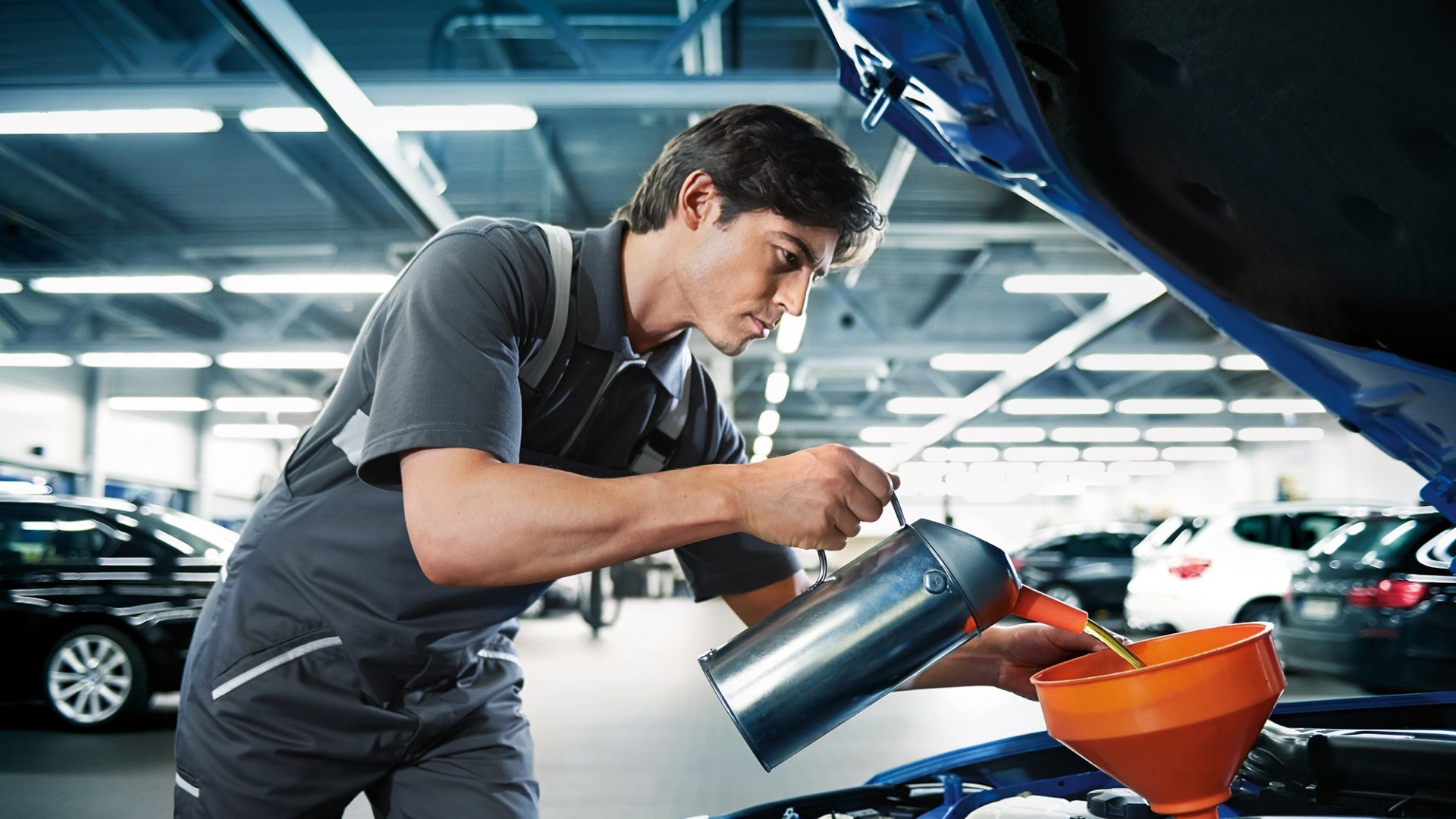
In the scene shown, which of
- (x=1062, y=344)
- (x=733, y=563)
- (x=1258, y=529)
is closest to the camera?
(x=733, y=563)

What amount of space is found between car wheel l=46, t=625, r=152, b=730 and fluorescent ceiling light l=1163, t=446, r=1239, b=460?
23.5 meters

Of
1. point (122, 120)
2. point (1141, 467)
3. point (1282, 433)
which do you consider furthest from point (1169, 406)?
point (122, 120)

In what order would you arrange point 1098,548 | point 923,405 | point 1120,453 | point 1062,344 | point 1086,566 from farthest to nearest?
1. point 1120,453
2. point 923,405
3. point 1098,548
4. point 1086,566
5. point 1062,344

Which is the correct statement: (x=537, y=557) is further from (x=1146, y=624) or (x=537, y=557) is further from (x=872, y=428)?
(x=872, y=428)

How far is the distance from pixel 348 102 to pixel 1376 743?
520cm

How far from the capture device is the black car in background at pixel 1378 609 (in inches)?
191

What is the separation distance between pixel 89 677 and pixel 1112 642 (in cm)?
576

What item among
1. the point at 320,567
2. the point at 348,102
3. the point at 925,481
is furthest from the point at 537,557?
the point at 925,481

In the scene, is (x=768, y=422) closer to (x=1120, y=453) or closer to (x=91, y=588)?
(x=1120, y=453)

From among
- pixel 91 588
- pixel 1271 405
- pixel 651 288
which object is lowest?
pixel 91 588

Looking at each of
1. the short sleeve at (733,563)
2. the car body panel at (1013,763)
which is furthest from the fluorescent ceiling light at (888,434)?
the short sleeve at (733,563)

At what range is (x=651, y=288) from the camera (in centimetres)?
146

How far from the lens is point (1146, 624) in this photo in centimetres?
821

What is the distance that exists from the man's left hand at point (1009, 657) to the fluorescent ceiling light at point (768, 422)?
18832mm
